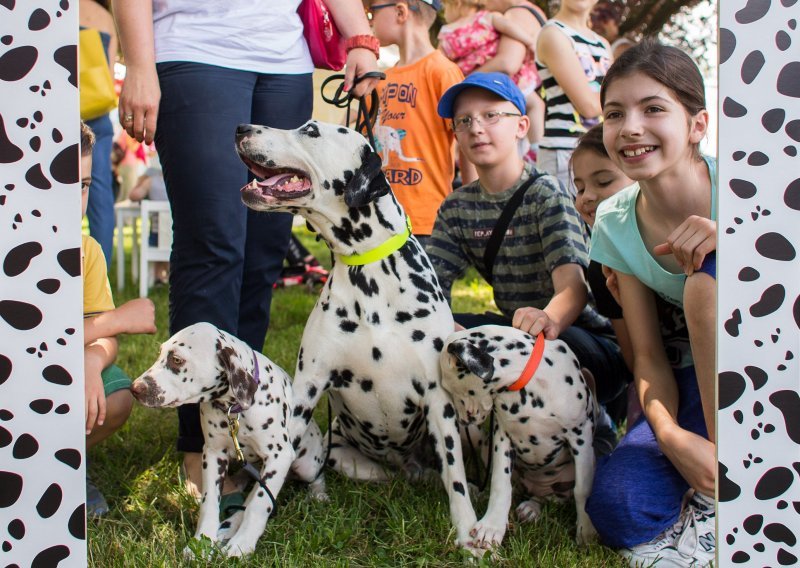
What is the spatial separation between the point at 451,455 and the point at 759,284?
49.8 inches

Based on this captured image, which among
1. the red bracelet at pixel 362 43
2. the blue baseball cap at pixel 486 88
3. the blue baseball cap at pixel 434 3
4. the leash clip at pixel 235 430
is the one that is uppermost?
the blue baseball cap at pixel 434 3

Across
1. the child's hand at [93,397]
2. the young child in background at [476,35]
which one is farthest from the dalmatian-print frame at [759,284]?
the young child in background at [476,35]

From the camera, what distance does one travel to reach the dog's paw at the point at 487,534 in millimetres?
2744

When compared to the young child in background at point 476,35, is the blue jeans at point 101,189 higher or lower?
lower

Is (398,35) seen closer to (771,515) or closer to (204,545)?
(204,545)

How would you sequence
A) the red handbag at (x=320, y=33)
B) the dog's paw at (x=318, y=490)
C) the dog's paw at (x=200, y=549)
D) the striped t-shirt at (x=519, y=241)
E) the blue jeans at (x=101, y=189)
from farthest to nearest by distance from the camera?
the blue jeans at (x=101, y=189), the striped t-shirt at (x=519, y=241), the red handbag at (x=320, y=33), the dog's paw at (x=318, y=490), the dog's paw at (x=200, y=549)

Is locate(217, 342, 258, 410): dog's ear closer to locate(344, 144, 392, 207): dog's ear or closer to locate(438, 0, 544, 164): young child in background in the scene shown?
Result: locate(344, 144, 392, 207): dog's ear

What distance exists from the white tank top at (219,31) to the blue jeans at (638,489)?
79.9 inches

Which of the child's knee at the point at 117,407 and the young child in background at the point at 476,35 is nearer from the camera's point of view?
the child's knee at the point at 117,407

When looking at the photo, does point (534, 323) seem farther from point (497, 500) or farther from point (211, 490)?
point (211, 490)

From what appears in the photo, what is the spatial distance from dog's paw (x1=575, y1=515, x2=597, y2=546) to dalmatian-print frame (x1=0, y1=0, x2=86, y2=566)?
1693 millimetres

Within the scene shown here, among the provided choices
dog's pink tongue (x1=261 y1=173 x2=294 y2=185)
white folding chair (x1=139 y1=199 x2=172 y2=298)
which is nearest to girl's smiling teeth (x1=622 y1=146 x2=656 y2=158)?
dog's pink tongue (x1=261 y1=173 x2=294 y2=185)

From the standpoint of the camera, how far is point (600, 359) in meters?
3.68

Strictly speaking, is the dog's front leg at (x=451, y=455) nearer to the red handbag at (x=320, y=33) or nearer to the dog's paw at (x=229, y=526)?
the dog's paw at (x=229, y=526)
